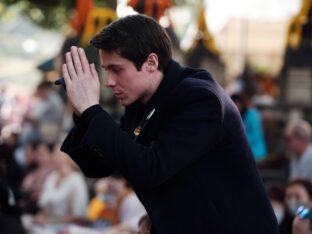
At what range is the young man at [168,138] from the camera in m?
2.85

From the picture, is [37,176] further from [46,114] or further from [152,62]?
[152,62]

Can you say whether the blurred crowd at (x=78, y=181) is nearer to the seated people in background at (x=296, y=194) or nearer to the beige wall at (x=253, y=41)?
the seated people in background at (x=296, y=194)

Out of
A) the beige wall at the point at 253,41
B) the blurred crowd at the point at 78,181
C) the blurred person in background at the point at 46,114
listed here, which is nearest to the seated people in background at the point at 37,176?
the blurred crowd at the point at 78,181

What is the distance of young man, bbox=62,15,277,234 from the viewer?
2850 mm

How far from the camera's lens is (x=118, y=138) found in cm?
285

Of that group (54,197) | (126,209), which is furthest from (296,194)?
(54,197)

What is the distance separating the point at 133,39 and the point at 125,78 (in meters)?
0.13

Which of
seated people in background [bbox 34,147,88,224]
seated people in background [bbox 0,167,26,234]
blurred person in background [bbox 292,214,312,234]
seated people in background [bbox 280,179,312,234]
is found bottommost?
seated people in background [bbox 34,147,88,224]

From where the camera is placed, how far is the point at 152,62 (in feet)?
9.78

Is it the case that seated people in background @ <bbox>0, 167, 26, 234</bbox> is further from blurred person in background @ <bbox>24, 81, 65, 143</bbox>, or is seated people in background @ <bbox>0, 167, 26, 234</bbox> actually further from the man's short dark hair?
blurred person in background @ <bbox>24, 81, 65, 143</bbox>

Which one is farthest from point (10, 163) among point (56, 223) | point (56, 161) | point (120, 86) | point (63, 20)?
point (63, 20)

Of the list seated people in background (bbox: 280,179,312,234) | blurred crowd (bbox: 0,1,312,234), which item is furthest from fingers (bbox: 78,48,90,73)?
seated people in background (bbox: 280,179,312,234)

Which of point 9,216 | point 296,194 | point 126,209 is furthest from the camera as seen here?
point 126,209

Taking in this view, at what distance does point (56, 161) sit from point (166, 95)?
6.92 m
